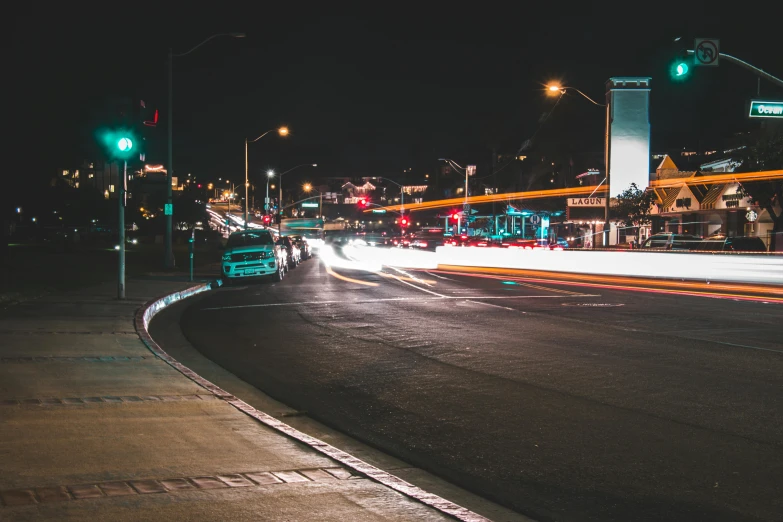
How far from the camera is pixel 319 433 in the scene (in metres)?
7.23

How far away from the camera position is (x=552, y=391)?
884 cm

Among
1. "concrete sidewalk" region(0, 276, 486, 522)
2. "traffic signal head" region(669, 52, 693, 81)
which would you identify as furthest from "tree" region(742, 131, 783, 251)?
"concrete sidewalk" region(0, 276, 486, 522)

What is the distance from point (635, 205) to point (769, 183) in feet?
39.9

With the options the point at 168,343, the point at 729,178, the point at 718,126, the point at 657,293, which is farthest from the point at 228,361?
the point at 718,126

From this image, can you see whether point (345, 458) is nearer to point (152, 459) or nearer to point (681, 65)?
point (152, 459)

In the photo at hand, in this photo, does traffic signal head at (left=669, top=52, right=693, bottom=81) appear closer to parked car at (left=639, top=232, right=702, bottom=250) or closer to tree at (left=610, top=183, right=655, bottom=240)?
parked car at (left=639, top=232, right=702, bottom=250)

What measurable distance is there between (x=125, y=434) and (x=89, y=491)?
59.8 inches

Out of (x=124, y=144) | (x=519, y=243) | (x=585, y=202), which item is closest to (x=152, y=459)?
(x=124, y=144)

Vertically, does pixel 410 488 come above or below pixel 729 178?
below

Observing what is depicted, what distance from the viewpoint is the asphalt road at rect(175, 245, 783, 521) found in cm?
570

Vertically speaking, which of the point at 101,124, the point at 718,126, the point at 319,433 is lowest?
the point at 319,433

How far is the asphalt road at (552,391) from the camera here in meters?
5.70

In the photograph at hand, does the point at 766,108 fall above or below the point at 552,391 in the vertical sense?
above

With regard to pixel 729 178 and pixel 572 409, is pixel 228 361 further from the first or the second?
pixel 729 178
